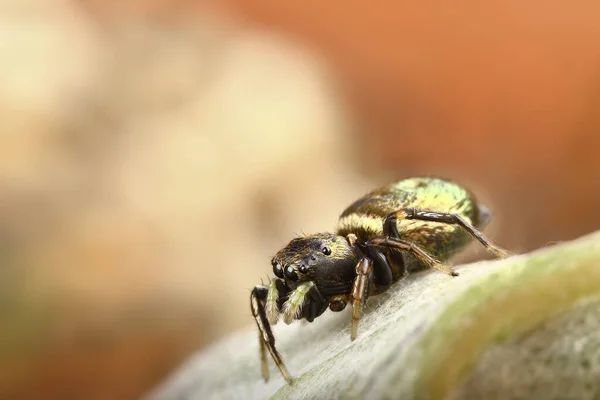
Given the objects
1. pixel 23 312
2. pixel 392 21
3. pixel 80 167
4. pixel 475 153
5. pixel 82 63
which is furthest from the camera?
pixel 392 21

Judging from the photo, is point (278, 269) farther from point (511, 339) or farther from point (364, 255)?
point (511, 339)

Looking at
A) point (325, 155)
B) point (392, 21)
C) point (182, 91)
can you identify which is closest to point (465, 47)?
point (392, 21)

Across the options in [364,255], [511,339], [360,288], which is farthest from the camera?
[364,255]

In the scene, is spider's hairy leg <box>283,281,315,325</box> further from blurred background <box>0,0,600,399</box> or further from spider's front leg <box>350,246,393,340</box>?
blurred background <box>0,0,600,399</box>

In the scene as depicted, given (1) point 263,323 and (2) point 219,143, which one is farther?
(2) point 219,143

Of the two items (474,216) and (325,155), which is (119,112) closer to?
(325,155)

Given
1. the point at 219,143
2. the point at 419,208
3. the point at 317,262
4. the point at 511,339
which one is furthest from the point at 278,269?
the point at 219,143

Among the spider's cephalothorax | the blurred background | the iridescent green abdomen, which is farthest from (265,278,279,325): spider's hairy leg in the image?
the blurred background
